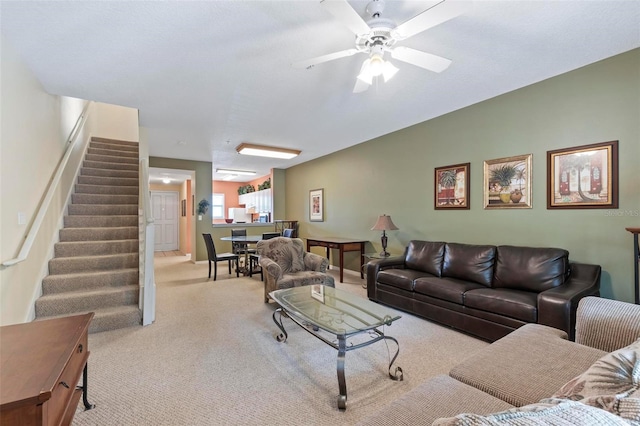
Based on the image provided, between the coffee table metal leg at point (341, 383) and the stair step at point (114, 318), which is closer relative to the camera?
the coffee table metal leg at point (341, 383)

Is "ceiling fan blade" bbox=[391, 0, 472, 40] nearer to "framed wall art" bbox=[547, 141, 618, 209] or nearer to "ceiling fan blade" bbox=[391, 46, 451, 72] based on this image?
"ceiling fan blade" bbox=[391, 46, 451, 72]

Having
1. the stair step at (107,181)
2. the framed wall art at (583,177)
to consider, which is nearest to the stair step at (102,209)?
the stair step at (107,181)

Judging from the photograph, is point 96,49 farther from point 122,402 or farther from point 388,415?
point 388,415

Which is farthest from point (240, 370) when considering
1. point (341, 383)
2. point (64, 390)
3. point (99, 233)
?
point (99, 233)

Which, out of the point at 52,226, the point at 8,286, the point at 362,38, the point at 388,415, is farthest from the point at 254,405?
the point at 52,226

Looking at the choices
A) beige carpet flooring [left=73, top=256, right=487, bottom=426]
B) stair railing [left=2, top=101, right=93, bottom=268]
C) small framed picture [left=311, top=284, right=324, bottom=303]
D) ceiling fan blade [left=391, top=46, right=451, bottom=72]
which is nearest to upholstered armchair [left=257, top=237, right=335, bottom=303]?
small framed picture [left=311, top=284, right=324, bottom=303]

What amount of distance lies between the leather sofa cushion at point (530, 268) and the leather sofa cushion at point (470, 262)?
3.2 inches

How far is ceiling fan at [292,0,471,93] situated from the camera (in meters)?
1.55

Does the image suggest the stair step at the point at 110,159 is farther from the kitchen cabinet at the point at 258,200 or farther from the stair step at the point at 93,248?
the kitchen cabinet at the point at 258,200

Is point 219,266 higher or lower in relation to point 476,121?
lower

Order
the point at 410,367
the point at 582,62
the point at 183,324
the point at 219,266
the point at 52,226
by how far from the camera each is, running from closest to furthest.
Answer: the point at 410,367 < the point at 582,62 < the point at 183,324 < the point at 52,226 < the point at 219,266

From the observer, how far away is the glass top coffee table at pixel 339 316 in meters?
1.93

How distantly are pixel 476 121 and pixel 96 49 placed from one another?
4061mm

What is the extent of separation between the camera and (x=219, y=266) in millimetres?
6703
